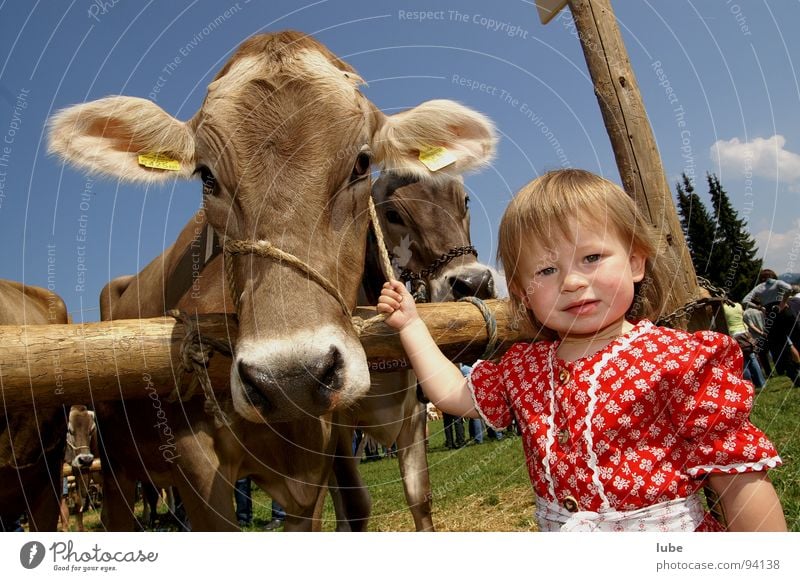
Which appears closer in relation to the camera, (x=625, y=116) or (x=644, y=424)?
(x=644, y=424)

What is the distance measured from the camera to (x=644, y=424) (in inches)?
71.9

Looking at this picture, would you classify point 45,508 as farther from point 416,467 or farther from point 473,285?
point 473,285

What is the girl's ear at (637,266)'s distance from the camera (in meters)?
2.04

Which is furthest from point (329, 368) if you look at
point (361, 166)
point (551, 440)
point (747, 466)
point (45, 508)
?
point (45, 508)

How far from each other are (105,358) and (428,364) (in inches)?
44.2

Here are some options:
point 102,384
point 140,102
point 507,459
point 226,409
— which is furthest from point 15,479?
point 507,459

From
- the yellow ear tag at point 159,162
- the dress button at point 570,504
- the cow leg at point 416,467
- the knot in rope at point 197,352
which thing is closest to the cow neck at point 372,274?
the cow leg at point 416,467

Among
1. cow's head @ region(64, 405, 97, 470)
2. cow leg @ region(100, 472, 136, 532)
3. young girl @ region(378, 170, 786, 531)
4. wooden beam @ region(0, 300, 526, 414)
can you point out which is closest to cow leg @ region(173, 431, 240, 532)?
wooden beam @ region(0, 300, 526, 414)

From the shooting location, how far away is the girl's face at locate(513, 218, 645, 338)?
1899mm

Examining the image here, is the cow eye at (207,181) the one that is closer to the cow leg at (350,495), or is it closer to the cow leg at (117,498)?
the cow leg at (117,498)

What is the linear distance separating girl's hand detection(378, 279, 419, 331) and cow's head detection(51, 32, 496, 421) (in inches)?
6.1
